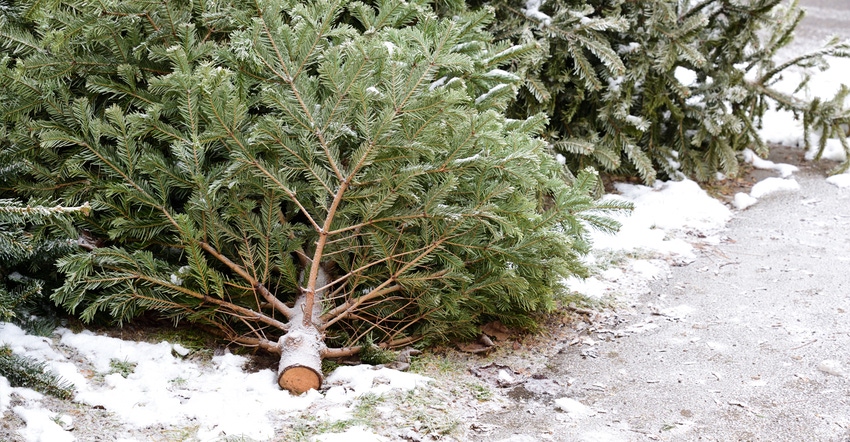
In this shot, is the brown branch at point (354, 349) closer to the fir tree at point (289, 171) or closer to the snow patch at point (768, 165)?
the fir tree at point (289, 171)

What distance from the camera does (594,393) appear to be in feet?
9.53

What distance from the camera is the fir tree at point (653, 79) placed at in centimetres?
480

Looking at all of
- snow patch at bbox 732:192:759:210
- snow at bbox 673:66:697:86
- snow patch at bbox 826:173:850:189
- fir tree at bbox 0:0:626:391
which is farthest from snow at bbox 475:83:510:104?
snow patch at bbox 826:173:850:189

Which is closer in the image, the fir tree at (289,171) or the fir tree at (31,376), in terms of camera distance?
the fir tree at (31,376)

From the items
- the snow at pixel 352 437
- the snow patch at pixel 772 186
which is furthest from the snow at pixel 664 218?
the snow at pixel 352 437

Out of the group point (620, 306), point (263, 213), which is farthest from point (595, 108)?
point (263, 213)

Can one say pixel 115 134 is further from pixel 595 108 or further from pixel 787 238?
pixel 787 238

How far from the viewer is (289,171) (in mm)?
2637

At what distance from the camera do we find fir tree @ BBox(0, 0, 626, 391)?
2.54 metres

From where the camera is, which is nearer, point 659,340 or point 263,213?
point 263,213

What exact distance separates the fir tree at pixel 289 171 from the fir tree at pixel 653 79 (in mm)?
1732

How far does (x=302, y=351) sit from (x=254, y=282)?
379mm

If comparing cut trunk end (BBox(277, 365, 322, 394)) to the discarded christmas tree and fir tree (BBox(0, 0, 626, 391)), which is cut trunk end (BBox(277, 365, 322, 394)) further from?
the discarded christmas tree

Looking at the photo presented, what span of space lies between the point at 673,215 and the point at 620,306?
60.5 inches
